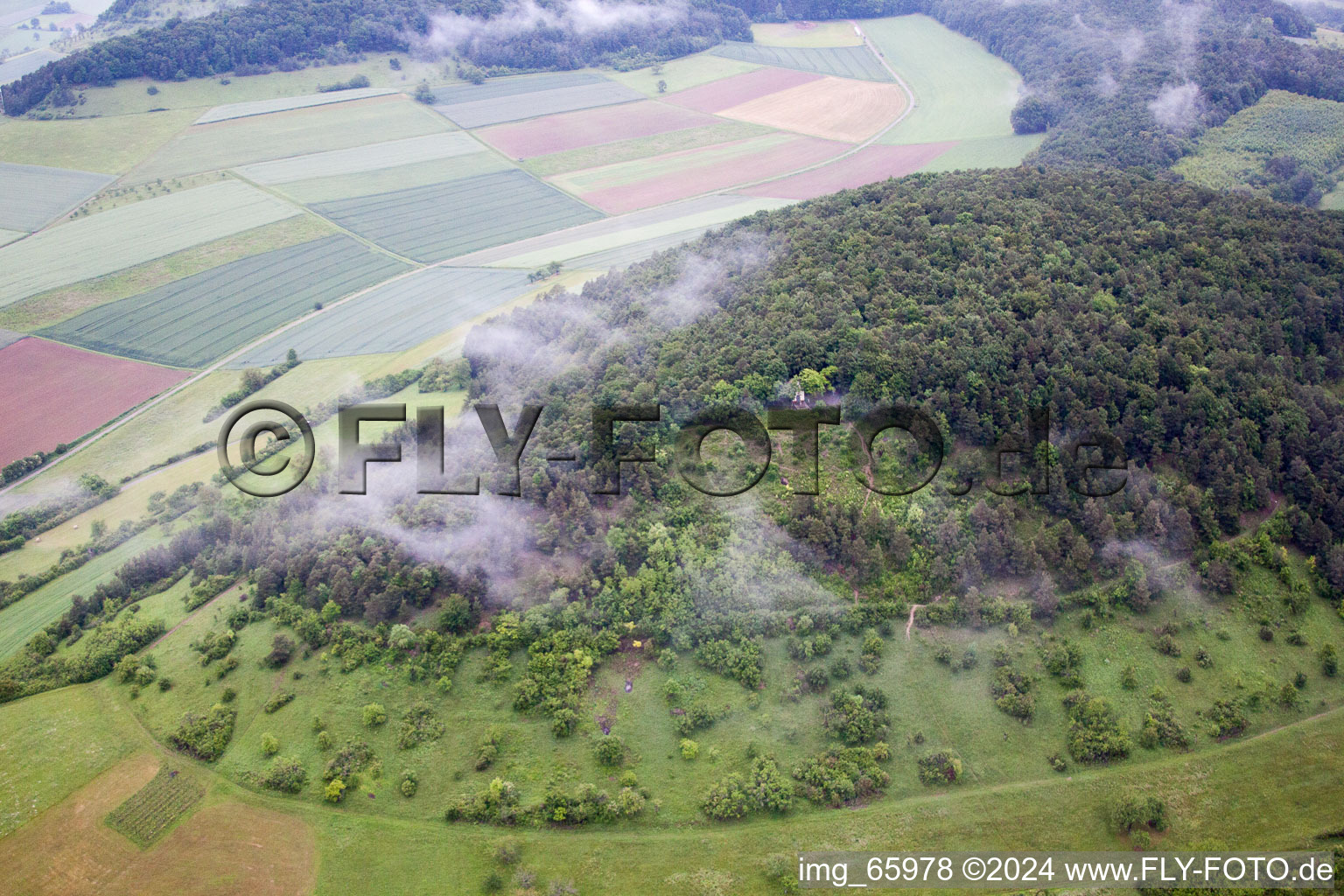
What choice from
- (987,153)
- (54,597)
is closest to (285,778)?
(54,597)

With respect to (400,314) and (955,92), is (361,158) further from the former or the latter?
(955,92)

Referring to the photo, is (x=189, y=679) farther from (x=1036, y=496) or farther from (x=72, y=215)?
A: (x=72, y=215)

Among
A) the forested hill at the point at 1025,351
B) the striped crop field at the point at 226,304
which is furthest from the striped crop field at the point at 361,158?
the forested hill at the point at 1025,351

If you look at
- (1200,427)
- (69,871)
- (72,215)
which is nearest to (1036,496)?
(1200,427)

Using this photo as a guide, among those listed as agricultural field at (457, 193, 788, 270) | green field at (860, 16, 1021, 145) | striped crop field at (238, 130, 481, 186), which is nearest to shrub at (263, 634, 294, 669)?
agricultural field at (457, 193, 788, 270)

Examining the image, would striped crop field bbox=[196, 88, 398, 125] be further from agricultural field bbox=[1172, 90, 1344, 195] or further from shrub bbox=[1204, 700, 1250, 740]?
shrub bbox=[1204, 700, 1250, 740]

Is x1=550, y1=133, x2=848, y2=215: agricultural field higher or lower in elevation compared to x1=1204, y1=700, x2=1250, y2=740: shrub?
higher

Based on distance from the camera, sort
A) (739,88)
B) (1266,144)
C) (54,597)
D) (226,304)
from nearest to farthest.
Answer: (54,597)
(226,304)
(1266,144)
(739,88)
